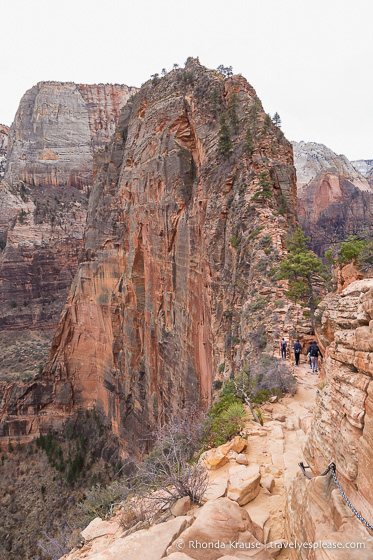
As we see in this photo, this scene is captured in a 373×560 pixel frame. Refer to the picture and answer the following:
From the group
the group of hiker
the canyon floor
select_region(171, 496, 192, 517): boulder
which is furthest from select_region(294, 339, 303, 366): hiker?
select_region(171, 496, 192, 517): boulder

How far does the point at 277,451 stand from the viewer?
6.97 metres

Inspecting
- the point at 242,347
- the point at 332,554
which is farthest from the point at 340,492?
the point at 242,347

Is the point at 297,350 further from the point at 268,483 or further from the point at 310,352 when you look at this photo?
the point at 268,483

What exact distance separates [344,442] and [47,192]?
87.7m

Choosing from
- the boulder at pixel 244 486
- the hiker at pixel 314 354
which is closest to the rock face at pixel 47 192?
the hiker at pixel 314 354

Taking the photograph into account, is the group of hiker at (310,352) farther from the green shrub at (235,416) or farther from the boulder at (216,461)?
the boulder at (216,461)

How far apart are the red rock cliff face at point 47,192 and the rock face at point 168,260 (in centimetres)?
3161

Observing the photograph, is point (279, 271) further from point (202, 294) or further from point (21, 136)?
point (21, 136)

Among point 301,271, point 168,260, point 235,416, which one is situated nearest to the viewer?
→ point 235,416

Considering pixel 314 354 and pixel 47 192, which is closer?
pixel 314 354

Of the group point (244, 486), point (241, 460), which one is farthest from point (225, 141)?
point (244, 486)

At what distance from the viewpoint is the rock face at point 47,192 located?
67.6m

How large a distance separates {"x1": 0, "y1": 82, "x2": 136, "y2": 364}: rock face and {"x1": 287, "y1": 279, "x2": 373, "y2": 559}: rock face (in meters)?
67.9

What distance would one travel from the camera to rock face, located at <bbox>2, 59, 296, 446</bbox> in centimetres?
1745
